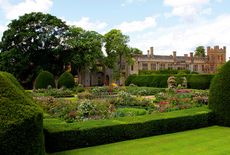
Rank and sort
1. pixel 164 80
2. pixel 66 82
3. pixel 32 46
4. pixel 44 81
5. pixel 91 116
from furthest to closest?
pixel 32 46 → pixel 164 80 → pixel 66 82 → pixel 44 81 → pixel 91 116

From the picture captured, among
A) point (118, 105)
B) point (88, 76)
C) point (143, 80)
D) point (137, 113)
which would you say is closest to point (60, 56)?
point (143, 80)

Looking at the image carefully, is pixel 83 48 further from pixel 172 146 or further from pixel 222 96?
pixel 172 146

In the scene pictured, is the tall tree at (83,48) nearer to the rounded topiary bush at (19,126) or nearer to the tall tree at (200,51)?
the rounded topiary bush at (19,126)

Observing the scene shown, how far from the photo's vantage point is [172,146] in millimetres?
8477

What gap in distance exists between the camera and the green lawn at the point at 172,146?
26.0 feet

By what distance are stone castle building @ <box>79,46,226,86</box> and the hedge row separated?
12182mm

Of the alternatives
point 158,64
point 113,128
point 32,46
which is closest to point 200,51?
point 158,64

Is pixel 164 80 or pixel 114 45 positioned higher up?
pixel 114 45

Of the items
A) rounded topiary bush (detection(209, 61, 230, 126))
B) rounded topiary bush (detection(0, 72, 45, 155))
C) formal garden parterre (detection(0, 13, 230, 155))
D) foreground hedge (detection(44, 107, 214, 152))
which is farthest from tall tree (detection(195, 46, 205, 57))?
rounded topiary bush (detection(0, 72, 45, 155))

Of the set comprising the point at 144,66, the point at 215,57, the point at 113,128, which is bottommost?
the point at 113,128

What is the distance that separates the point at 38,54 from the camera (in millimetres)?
41000

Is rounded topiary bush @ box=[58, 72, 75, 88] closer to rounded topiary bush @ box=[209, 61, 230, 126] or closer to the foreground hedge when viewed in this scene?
rounded topiary bush @ box=[209, 61, 230, 126]

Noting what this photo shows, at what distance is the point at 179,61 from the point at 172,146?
205ft

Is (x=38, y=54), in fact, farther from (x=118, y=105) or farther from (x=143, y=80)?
(x=118, y=105)
